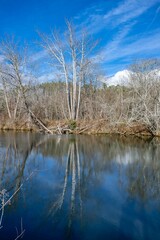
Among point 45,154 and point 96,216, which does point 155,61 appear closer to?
point 45,154

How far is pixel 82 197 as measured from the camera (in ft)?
17.4

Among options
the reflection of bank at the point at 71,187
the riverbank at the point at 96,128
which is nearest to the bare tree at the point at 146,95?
the riverbank at the point at 96,128

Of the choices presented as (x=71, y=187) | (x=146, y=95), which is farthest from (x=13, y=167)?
(x=146, y=95)

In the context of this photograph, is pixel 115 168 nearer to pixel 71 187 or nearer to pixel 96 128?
pixel 71 187

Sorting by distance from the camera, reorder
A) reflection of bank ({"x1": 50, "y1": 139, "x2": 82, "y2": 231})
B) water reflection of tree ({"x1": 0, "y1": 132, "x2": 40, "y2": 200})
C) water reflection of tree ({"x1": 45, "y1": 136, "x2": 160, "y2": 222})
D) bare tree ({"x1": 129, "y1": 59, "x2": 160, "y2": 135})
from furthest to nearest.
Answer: bare tree ({"x1": 129, "y1": 59, "x2": 160, "y2": 135}) < water reflection of tree ({"x1": 0, "y1": 132, "x2": 40, "y2": 200}) < water reflection of tree ({"x1": 45, "y1": 136, "x2": 160, "y2": 222}) < reflection of bank ({"x1": 50, "y1": 139, "x2": 82, "y2": 231})

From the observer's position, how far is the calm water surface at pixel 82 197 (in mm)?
3879

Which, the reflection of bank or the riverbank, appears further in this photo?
the riverbank

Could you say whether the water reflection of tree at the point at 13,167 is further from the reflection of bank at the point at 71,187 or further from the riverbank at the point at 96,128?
the riverbank at the point at 96,128

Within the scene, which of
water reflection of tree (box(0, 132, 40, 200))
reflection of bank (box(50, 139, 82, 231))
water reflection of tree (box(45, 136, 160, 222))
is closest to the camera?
reflection of bank (box(50, 139, 82, 231))

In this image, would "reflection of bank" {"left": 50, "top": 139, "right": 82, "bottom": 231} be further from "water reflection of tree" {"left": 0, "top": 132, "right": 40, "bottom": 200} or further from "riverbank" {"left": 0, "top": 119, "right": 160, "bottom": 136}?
"riverbank" {"left": 0, "top": 119, "right": 160, "bottom": 136}

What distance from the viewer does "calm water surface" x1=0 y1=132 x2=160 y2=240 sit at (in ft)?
12.7

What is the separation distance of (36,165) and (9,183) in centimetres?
206

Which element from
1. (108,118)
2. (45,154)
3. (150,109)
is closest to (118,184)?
(45,154)

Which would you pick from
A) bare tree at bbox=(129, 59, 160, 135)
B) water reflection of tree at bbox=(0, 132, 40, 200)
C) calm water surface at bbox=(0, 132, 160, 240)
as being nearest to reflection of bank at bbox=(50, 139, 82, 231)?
calm water surface at bbox=(0, 132, 160, 240)
